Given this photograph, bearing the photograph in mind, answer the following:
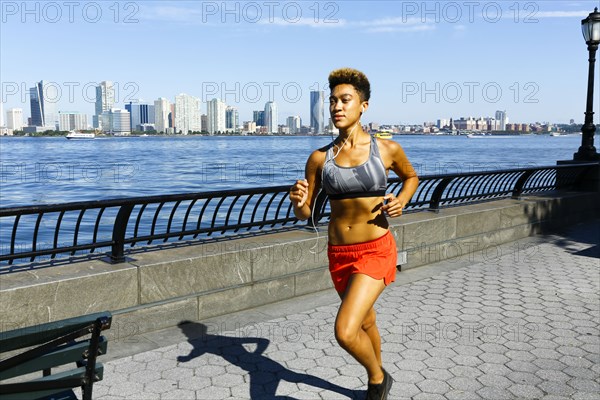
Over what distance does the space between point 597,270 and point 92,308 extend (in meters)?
6.93

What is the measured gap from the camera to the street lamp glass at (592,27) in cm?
1355

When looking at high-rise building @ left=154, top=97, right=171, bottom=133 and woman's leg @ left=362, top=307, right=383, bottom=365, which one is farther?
high-rise building @ left=154, top=97, right=171, bottom=133

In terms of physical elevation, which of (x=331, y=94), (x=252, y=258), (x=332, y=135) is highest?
(x=331, y=94)

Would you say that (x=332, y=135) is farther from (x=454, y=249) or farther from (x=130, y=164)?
(x=130, y=164)

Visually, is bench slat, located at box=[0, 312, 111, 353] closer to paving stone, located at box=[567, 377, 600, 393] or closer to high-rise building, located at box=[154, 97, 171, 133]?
paving stone, located at box=[567, 377, 600, 393]

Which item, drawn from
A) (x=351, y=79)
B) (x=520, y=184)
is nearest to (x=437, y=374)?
(x=351, y=79)

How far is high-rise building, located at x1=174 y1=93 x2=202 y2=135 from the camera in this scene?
157m

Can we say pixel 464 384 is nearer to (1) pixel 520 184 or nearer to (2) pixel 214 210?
(2) pixel 214 210

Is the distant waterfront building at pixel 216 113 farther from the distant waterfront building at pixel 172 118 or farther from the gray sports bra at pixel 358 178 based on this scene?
the gray sports bra at pixel 358 178

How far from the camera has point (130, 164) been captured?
71.3m

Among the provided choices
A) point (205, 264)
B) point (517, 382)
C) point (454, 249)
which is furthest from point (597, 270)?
A: point (205, 264)

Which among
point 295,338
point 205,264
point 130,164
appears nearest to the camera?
point 295,338

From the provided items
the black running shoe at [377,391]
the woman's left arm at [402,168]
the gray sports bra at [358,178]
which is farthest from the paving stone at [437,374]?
the gray sports bra at [358,178]

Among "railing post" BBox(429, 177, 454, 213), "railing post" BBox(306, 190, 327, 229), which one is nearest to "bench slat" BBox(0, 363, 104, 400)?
Result: "railing post" BBox(306, 190, 327, 229)
